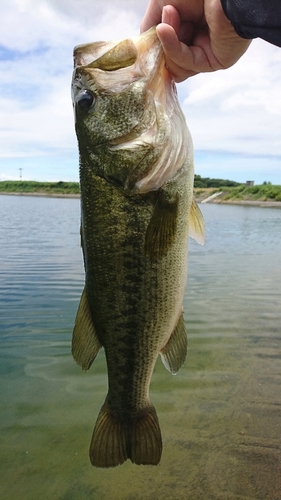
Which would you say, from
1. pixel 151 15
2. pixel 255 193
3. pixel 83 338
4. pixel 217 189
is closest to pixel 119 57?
pixel 151 15

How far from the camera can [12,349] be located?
685 cm

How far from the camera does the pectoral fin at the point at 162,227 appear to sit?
2.29 meters

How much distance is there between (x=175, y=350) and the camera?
2.70 meters

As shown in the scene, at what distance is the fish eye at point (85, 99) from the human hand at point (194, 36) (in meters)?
0.48

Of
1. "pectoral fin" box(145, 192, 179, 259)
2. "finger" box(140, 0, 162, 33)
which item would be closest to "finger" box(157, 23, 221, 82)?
"finger" box(140, 0, 162, 33)

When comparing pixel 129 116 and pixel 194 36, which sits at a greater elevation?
pixel 194 36

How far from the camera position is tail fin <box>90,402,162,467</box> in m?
2.56

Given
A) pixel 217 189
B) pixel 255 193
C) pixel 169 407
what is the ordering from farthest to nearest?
pixel 217 189
pixel 255 193
pixel 169 407

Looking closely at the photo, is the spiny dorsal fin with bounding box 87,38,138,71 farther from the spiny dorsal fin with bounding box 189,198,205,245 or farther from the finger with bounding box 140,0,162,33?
the spiny dorsal fin with bounding box 189,198,205,245

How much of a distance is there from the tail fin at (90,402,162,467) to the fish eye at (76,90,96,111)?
6.15ft

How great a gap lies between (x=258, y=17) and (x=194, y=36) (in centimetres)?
86

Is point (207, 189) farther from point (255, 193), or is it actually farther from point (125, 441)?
point (125, 441)

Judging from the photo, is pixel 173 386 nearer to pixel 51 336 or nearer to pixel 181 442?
pixel 181 442

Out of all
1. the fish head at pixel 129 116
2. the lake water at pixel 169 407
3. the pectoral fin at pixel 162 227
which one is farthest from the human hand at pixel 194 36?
the lake water at pixel 169 407
